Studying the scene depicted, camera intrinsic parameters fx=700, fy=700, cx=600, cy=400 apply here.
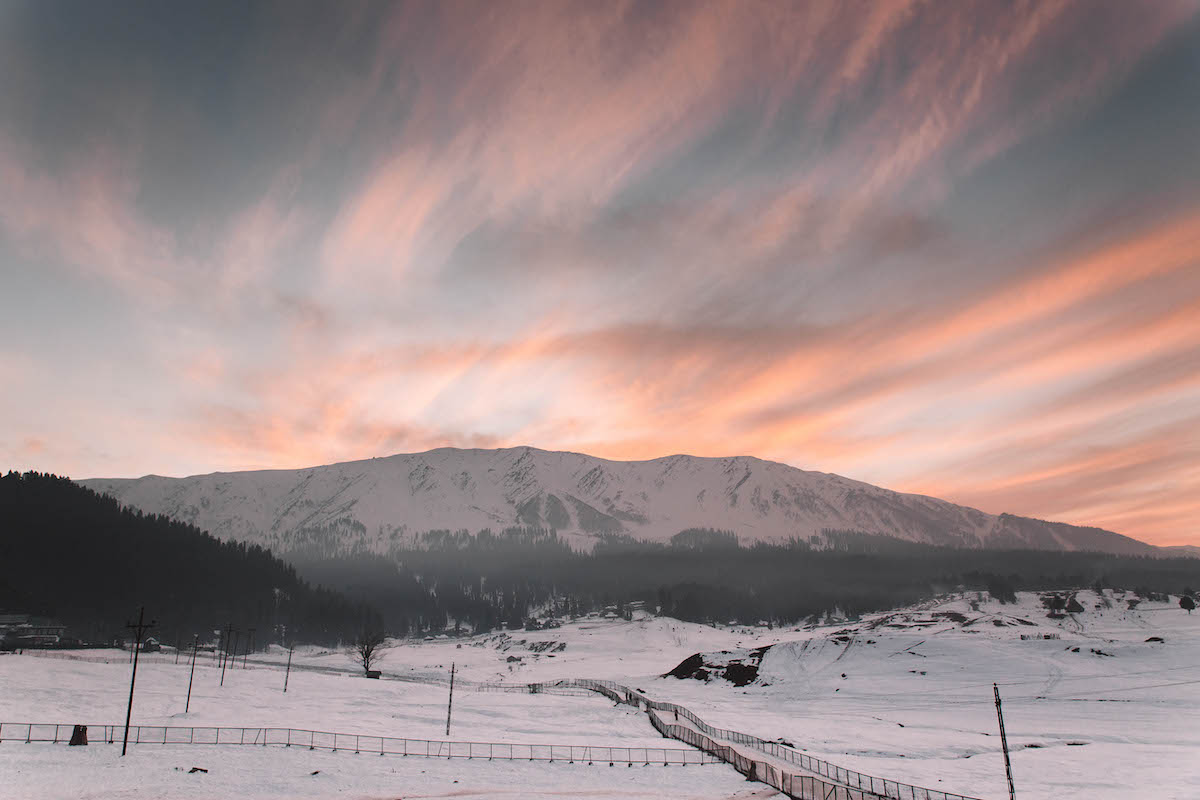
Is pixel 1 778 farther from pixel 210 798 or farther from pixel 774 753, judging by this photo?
pixel 774 753

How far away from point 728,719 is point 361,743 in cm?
4976

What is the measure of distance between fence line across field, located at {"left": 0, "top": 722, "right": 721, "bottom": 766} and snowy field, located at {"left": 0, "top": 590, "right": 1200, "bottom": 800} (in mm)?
2795

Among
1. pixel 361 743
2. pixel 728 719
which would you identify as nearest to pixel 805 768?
pixel 728 719

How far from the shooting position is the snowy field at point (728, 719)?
1834 inches

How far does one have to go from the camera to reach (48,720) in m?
59.2

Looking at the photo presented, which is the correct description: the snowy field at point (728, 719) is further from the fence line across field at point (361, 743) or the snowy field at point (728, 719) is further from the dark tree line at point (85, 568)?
the dark tree line at point (85, 568)

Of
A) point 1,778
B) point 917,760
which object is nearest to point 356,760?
point 1,778

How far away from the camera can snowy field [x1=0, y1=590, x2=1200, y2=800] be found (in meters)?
46.6

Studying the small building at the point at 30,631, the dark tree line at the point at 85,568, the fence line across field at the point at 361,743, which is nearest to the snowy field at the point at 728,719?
the fence line across field at the point at 361,743

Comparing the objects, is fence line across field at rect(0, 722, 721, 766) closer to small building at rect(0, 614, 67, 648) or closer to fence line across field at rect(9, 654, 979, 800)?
fence line across field at rect(9, 654, 979, 800)

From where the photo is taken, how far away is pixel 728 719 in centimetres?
9088

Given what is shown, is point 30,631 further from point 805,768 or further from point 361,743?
point 805,768

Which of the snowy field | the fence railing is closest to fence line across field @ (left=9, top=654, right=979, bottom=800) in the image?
the fence railing

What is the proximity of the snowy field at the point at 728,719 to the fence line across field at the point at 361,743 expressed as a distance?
9.17ft
